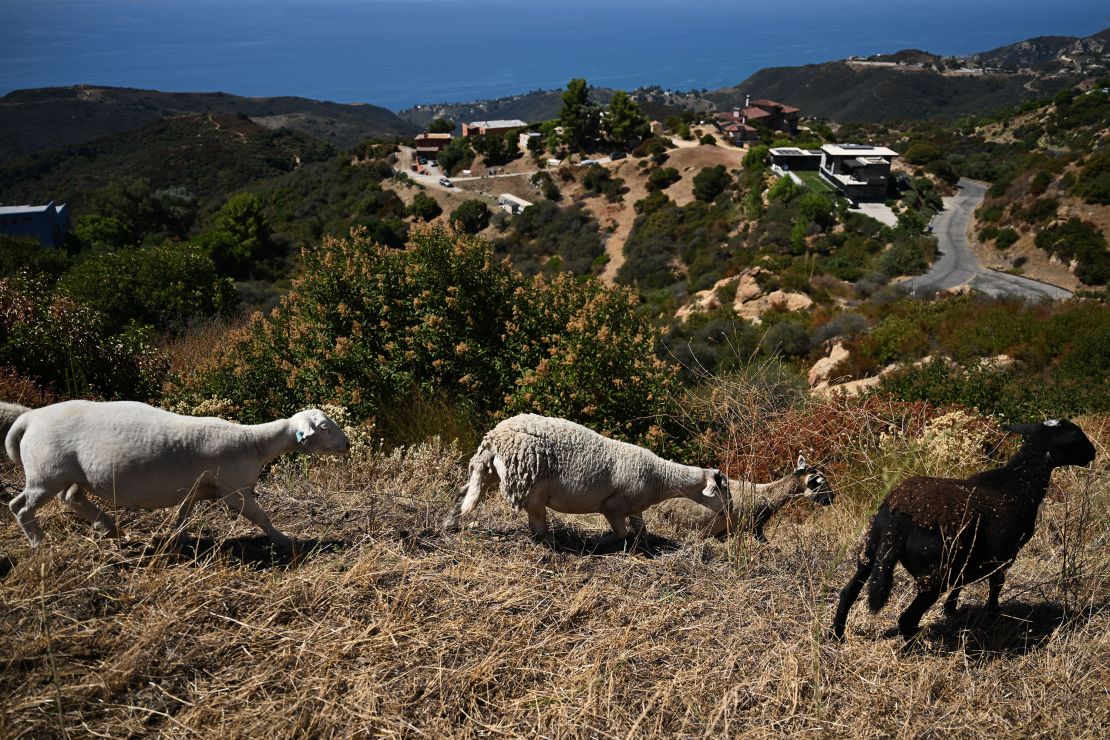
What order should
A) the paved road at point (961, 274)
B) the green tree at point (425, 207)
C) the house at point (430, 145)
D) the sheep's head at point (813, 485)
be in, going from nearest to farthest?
the sheep's head at point (813, 485), the paved road at point (961, 274), the green tree at point (425, 207), the house at point (430, 145)

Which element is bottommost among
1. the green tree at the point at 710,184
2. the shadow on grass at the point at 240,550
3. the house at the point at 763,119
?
the shadow on grass at the point at 240,550

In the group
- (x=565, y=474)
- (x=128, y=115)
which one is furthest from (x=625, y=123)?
(x=128, y=115)

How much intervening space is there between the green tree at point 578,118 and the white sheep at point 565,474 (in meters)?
63.9

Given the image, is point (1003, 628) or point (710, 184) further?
point (710, 184)

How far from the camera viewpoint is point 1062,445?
3531 mm

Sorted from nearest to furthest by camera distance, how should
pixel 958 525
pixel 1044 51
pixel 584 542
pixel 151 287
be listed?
pixel 958 525 < pixel 584 542 < pixel 151 287 < pixel 1044 51

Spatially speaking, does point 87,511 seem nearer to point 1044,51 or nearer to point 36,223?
point 36,223

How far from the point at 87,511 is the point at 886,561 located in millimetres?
4335

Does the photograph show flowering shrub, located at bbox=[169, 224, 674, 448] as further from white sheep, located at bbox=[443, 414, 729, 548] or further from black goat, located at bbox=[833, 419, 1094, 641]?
black goat, located at bbox=[833, 419, 1094, 641]

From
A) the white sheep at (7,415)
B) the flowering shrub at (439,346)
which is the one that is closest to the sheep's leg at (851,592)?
the flowering shrub at (439,346)

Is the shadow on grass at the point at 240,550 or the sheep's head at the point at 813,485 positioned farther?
the sheep's head at the point at 813,485

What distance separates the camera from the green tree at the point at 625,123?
61781 mm

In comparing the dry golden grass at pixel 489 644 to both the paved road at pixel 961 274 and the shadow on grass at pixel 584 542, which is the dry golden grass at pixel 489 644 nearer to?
the shadow on grass at pixel 584 542

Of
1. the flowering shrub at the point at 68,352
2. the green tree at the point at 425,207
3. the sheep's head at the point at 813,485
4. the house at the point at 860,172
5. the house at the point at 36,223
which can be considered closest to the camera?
the sheep's head at the point at 813,485
